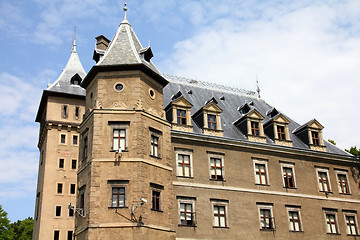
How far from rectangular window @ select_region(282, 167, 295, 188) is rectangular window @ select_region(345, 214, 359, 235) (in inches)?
236

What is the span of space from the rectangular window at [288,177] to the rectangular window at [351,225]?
19.7 ft

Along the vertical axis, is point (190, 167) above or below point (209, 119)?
below

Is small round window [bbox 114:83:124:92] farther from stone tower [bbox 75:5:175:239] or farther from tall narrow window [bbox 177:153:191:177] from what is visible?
tall narrow window [bbox 177:153:191:177]

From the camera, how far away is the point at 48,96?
47.7 m

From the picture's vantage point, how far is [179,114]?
3522 cm

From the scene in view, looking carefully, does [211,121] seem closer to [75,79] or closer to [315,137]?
[315,137]

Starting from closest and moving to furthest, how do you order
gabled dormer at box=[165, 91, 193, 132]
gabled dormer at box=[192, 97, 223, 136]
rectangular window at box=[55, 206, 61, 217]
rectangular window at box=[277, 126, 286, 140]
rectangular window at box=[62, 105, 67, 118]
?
1. gabled dormer at box=[165, 91, 193, 132]
2. gabled dormer at box=[192, 97, 223, 136]
3. rectangular window at box=[277, 126, 286, 140]
4. rectangular window at box=[55, 206, 61, 217]
5. rectangular window at box=[62, 105, 67, 118]

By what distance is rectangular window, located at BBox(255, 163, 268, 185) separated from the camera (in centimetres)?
3572

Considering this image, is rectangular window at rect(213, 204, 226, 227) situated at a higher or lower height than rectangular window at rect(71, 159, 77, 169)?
lower

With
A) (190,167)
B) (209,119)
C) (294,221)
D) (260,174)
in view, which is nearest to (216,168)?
(190,167)

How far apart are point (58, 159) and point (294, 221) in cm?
2545

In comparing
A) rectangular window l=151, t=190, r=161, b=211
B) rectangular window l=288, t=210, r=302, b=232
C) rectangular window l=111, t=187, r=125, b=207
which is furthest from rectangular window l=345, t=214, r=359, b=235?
rectangular window l=111, t=187, r=125, b=207

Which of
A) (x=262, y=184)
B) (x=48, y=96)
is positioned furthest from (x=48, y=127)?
(x=262, y=184)

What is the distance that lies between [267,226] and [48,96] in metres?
27.7
